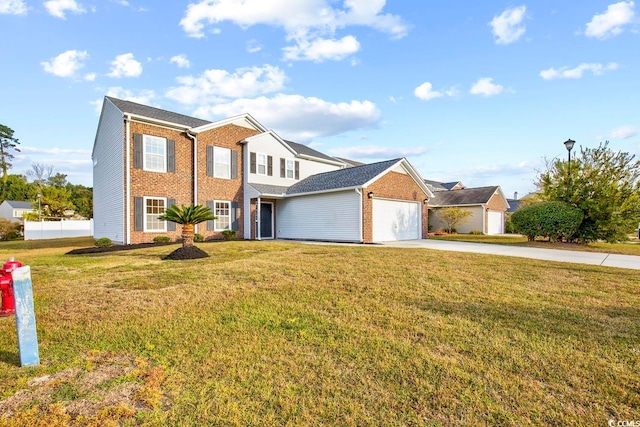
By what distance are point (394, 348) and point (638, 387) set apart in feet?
6.63

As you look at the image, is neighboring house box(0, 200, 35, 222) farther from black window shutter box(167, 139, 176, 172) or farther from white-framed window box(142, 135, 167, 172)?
black window shutter box(167, 139, 176, 172)

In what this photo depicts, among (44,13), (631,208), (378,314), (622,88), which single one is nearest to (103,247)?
(44,13)

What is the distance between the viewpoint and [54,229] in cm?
2647

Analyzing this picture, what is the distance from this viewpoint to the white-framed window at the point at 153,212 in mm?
14422

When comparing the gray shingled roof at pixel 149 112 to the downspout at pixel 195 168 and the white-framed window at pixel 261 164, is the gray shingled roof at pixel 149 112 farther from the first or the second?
the white-framed window at pixel 261 164

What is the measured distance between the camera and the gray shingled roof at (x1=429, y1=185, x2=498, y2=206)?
27219mm

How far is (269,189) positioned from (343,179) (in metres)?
4.62

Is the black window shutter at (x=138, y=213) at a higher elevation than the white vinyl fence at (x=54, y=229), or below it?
higher

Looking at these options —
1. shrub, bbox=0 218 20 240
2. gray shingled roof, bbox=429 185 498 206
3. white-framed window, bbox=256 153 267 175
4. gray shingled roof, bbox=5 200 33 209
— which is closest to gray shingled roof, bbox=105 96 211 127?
white-framed window, bbox=256 153 267 175

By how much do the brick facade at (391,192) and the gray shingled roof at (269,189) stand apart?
19.1 feet

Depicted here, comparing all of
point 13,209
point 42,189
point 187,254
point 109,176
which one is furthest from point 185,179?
point 13,209

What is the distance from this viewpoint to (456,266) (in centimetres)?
774

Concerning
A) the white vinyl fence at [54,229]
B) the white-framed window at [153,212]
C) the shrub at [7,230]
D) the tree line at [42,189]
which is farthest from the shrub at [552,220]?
the tree line at [42,189]

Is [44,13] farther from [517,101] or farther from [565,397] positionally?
[517,101]
